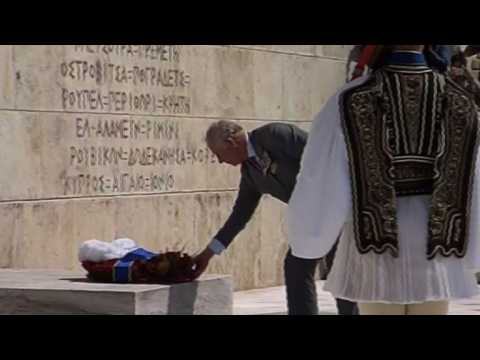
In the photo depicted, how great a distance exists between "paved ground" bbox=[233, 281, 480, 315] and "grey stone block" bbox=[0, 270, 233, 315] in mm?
2365

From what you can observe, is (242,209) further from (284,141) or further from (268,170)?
(284,141)

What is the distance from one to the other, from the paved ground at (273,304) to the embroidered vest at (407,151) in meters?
5.24

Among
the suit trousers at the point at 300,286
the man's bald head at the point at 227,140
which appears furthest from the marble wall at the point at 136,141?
the suit trousers at the point at 300,286

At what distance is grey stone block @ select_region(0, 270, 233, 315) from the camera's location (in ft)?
22.1

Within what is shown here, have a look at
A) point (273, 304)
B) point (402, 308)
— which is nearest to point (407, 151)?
point (402, 308)

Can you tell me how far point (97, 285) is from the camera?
7.11 metres

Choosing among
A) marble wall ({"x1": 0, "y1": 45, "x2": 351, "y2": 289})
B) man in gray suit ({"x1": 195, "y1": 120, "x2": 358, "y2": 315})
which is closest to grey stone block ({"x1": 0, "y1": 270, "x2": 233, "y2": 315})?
man in gray suit ({"x1": 195, "y1": 120, "x2": 358, "y2": 315})

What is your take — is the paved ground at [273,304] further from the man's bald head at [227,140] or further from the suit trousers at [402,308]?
the suit trousers at [402,308]

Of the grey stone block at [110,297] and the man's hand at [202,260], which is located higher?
the man's hand at [202,260]

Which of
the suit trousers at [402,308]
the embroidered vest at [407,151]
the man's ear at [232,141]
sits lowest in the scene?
the suit trousers at [402,308]

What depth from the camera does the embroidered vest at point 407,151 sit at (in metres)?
4.39
